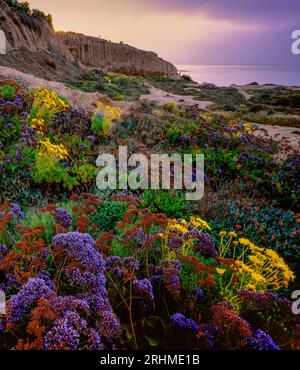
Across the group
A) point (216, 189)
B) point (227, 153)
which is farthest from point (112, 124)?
point (216, 189)

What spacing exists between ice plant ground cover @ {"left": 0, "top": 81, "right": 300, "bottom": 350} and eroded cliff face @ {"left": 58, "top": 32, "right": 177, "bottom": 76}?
163ft

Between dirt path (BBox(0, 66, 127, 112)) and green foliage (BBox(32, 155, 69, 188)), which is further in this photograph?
dirt path (BBox(0, 66, 127, 112))

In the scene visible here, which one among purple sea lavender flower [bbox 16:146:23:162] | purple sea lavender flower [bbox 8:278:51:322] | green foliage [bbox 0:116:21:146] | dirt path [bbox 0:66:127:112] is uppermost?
dirt path [bbox 0:66:127:112]

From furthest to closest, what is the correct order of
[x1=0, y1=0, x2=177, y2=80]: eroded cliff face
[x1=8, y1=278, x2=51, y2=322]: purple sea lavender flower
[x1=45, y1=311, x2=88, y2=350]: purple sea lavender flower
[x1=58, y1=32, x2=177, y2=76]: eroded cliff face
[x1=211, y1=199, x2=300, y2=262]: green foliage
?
1. [x1=58, y1=32, x2=177, y2=76]: eroded cliff face
2. [x1=0, y1=0, x2=177, y2=80]: eroded cliff face
3. [x1=211, y1=199, x2=300, y2=262]: green foliage
4. [x1=8, y1=278, x2=51, y2=322]: purple sea lavender flower
5. [x1=45, y1=311, x2=88, y2=350]: purple sea lavender flower

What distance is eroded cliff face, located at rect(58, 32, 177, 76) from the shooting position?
187ft

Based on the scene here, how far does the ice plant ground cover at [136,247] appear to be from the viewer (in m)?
2.58

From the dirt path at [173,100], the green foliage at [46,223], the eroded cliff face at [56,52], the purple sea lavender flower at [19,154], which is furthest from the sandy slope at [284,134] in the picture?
the eroded cliff face at [56,52]

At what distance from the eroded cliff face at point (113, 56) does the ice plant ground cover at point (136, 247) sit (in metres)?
49.6

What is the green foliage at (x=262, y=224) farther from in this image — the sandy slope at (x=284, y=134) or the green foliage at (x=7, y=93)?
the sandy slope at (x=284, y=134)

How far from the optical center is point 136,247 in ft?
11.9

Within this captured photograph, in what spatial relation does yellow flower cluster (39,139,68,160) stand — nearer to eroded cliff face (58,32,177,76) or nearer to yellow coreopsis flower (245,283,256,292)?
yellow coreopsis flower (245,283,256,292)

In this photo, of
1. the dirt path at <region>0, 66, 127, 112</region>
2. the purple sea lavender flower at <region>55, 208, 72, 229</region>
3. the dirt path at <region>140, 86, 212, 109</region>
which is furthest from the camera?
the dirt path at <region>140, 86, 212, 109</region>

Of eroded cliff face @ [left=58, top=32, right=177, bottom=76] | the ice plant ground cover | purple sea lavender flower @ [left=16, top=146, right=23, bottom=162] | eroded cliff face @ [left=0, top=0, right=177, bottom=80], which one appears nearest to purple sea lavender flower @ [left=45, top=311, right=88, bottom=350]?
the ice plant ground cover

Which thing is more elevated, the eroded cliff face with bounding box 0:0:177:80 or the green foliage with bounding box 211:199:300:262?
the eroded cliff face with bounding box 0:0:177:80
